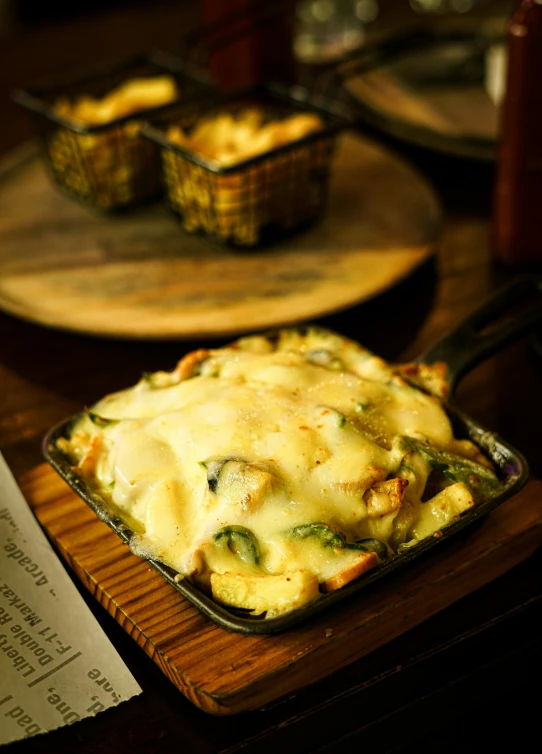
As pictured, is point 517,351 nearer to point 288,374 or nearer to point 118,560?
point 288,374

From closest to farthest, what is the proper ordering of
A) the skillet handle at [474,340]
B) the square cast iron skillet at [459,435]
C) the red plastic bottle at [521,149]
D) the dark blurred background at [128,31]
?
the square cast iron skillet at [459,435], the skillet handle at [474,340], the red plastic bottle at [521,149], the dark blurred background at [128,31]

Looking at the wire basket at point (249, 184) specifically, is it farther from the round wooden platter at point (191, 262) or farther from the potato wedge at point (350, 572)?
the potato wedge at point (350, 572)

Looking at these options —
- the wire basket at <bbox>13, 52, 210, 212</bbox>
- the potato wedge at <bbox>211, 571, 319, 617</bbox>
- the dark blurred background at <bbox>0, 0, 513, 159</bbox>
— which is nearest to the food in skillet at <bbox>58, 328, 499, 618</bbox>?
the potato wedge at <bbox>211, 571, 319, 617</bbox>

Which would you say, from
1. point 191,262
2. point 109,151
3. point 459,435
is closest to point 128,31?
point 109,151

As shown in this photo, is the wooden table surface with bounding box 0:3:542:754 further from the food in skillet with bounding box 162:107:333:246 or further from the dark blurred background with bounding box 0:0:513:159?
the dark blurred background with bounding box 0:0:513:159

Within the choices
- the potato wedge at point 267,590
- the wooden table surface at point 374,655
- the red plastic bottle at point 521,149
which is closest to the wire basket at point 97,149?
the wooden table surface at point 374,655

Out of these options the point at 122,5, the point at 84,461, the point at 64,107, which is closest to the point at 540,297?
the point at 84,461
